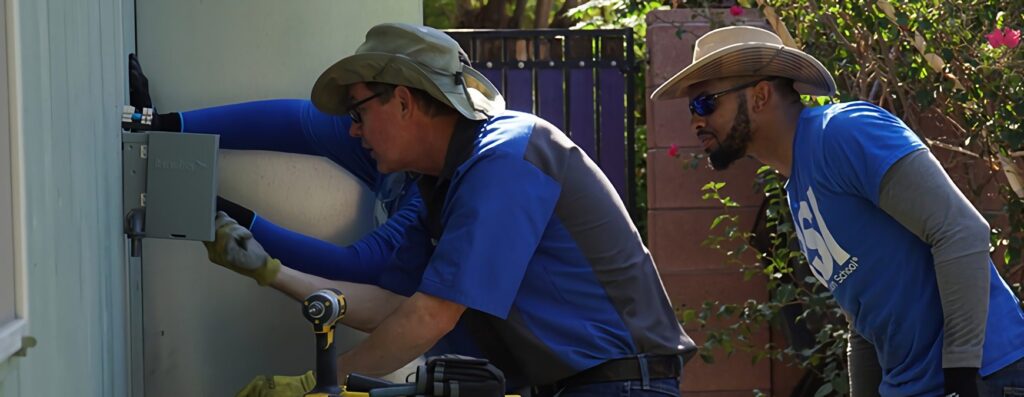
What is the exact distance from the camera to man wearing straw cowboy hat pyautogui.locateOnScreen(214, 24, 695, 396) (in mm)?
2832

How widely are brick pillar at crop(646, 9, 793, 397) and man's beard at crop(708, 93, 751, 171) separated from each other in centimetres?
229

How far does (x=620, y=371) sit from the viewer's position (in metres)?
2.96

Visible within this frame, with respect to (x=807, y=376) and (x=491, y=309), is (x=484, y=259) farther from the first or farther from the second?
(x=807, y=376)

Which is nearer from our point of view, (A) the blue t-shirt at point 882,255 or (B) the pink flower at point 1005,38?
(A) the blue t-shirt at point 882,255

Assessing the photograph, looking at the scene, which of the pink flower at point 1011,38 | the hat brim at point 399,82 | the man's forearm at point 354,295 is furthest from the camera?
the pink flower at point 1011,38

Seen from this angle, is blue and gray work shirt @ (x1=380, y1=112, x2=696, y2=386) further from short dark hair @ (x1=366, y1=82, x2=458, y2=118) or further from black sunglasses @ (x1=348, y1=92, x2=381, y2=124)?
black sunglasses @ (x1=348, y1=92, x2=381, y2=124)

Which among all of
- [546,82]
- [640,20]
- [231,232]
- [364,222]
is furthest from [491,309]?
[640,20]

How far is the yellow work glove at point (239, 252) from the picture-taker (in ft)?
10.5

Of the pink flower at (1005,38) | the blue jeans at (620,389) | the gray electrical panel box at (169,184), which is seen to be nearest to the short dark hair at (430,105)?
the gray electrical panel box at (169,184)

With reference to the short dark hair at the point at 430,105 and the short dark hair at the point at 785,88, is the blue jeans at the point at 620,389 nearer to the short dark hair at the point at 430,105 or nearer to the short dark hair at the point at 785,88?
the short dark hair at the point at 430,105

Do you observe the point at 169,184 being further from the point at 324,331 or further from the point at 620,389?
the point at 620,389

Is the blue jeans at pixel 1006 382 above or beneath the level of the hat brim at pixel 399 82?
beneath

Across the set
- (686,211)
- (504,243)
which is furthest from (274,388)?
(686,211)

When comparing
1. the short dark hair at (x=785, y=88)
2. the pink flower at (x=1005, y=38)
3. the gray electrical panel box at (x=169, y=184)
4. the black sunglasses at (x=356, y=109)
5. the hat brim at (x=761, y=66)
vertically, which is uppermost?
the pink flower at (x=1005, y=38)
